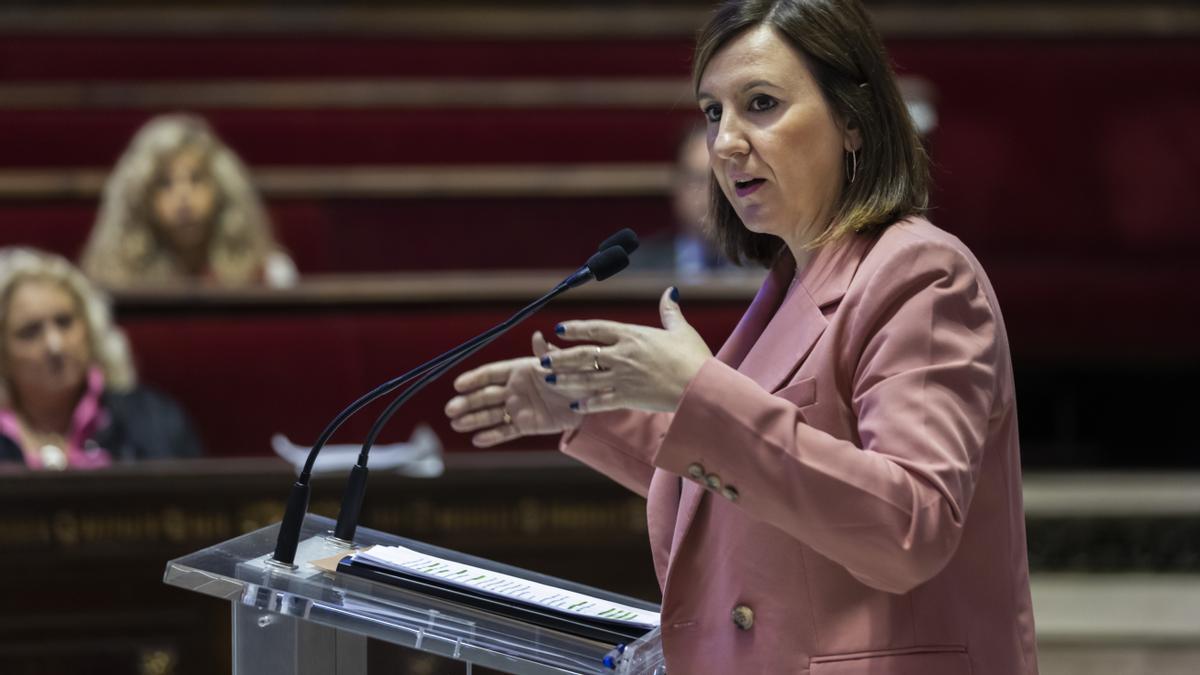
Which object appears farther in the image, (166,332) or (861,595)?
(166,332)

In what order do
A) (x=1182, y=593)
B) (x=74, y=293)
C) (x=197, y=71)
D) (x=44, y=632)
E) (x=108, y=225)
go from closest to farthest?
(x=44, y=632)
(x=74, y=293)
(x=1182, y=593)
(x=108, y=225)
(x=197, y=71)

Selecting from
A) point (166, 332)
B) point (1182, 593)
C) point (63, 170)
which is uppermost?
point (63, 170)

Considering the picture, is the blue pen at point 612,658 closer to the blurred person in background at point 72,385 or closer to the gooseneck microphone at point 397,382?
the gooseneck microphone at point 397,382

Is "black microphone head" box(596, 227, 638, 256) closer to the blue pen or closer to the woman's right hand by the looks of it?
the woman's right hand

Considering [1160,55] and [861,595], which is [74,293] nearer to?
[861,595]

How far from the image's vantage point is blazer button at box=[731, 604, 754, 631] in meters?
0.97

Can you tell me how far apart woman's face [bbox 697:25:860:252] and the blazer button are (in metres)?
0.27

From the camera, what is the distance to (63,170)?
11.7 feet

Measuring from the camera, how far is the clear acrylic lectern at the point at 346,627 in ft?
3.22

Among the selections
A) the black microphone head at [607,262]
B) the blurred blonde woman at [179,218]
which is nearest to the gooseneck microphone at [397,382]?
the black microphone head at [607,262]

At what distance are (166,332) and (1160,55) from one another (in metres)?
2.54

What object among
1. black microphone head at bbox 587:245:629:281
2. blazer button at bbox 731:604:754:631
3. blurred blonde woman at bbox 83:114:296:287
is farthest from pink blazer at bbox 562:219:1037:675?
blurred blonde woman at bbox 83:114:296:287

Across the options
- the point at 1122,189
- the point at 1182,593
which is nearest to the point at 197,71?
the point at 1122,189

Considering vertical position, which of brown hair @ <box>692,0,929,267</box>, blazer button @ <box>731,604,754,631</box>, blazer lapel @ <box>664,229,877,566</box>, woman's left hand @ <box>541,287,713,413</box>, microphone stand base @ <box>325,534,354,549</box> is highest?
brown hair @ <box>692,0,929,267</box>
